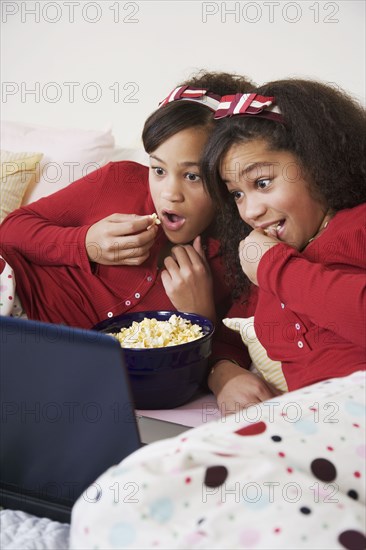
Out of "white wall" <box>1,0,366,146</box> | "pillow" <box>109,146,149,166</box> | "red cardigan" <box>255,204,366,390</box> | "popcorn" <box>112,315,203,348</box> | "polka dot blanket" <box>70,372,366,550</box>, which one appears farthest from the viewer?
"pillow" <box>109,146,149,166</box>

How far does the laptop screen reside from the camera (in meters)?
0.84

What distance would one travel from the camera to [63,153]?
2.18 metres

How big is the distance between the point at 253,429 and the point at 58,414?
25cm

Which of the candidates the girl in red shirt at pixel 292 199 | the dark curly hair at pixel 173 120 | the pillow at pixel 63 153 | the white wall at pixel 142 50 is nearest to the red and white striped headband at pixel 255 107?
the girl in red shirt at pixel 292 199

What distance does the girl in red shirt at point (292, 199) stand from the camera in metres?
1.28

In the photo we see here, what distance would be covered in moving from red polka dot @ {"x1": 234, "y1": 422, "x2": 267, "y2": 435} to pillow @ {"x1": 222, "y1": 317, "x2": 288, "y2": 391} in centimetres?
60

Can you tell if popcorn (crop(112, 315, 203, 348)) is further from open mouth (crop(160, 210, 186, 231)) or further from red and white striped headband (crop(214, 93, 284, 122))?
red and white striped headband (crop(214, 93, 284, 122))

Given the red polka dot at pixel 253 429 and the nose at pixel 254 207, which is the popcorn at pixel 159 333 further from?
the red polka dot at pixel 253 429

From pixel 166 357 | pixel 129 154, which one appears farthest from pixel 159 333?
pixel 129 154

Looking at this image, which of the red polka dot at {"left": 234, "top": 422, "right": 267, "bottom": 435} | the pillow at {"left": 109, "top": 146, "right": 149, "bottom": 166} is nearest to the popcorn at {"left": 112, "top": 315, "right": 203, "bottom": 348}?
the red polka dot at {"left": 234, "top": 422, "right": 267, "bottom": 435}

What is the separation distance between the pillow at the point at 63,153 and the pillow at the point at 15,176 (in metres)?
0.03

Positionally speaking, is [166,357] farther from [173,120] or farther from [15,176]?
[15,176]

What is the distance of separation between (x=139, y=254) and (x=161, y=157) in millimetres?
224

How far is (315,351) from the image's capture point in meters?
1.29
